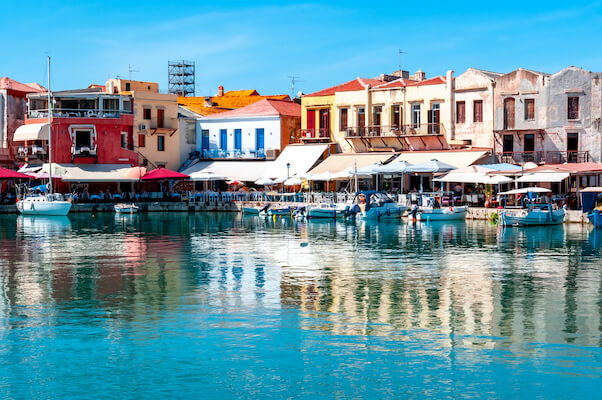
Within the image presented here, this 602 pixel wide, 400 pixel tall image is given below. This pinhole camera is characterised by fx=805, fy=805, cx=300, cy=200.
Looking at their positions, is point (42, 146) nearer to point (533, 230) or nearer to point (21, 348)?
point (533, 230)

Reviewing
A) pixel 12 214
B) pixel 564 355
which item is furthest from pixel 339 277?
pixel 12 214

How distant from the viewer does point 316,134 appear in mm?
63406

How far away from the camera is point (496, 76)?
56.0m

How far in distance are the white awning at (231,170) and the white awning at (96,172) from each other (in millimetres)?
4450

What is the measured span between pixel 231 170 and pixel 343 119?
32.6ft

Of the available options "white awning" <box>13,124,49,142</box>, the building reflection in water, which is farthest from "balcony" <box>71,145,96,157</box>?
the building reflection in water

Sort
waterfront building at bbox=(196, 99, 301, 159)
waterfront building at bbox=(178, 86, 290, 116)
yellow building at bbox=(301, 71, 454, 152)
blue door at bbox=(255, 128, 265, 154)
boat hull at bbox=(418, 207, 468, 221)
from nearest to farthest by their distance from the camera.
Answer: boat hull at bbox=(418, 207, 468, 221)
yellow building at bbox=(301, 71, 454, 152)
waterfront building at bbox=(196, 99, 301, 159)
blue door at bbox=(255, 128, 265, 154)
waterfront building at bbox=(178, 86, 290, 116)

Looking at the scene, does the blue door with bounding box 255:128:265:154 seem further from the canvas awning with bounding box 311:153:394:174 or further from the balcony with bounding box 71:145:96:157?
the balcony with bounding box 71:145:96:157

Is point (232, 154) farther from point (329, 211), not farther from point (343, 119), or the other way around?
point (329, 211)

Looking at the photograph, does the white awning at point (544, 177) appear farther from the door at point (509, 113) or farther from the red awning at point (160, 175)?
the red awning at point (160, 175)

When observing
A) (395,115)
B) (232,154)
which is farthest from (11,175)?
(395,115)

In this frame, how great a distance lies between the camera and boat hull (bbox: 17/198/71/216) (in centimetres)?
5614

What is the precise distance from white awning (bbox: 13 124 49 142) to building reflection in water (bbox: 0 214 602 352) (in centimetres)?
1751

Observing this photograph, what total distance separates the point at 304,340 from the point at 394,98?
143 ft
